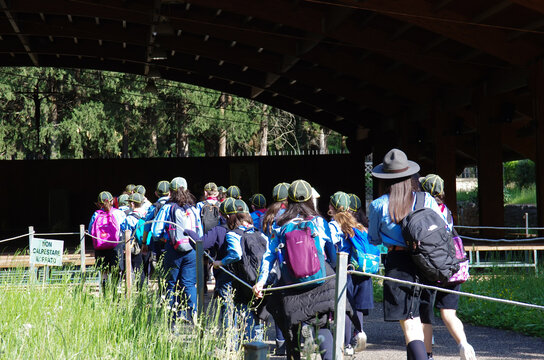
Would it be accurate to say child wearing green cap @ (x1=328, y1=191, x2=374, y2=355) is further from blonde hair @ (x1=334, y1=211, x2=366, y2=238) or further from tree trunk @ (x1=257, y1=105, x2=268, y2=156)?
tree trunk @ (x1=257, y1=105, x2=268, y2=156)

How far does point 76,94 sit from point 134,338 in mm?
31657

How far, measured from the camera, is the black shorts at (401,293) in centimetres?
469

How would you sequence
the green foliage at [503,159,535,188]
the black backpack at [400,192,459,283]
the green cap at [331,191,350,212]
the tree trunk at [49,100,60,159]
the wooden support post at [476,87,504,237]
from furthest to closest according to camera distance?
1. the tree trunk at [49,100,60,159]
2. the green foliage at [503,159,535,188]
3. the wooden support post at [476,87,504,237]
4. the green cap at [331,191,350,212]
5. the black backpack at [400,192,459,283]

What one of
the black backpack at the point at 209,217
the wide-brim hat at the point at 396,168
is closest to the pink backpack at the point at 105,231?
the black backpack at the point at 209,217

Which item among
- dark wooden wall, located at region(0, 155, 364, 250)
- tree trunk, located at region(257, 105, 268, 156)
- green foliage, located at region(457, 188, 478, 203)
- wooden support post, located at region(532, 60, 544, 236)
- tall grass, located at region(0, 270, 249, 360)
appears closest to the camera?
tall grass, located at region(0, 270, 249, 360)

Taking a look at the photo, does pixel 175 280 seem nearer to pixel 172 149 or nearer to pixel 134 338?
pixel 134 338

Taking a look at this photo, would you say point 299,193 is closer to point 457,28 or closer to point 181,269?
point 181,269

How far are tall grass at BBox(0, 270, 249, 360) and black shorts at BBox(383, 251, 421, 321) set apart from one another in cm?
100

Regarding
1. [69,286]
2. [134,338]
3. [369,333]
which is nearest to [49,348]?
[134,338]

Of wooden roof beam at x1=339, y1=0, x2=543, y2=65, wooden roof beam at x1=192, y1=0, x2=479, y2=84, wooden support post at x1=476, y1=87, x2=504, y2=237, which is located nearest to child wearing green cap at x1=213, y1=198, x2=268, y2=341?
wooden roof beam at x1=339, y1=0, x2=543, y2=65

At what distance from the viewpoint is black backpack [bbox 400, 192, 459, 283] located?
4.56 metres

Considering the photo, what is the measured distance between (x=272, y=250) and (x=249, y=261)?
3.74 ft

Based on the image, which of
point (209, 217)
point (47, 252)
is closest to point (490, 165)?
point (209, 217)

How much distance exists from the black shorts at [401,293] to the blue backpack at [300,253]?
486 millimetres
